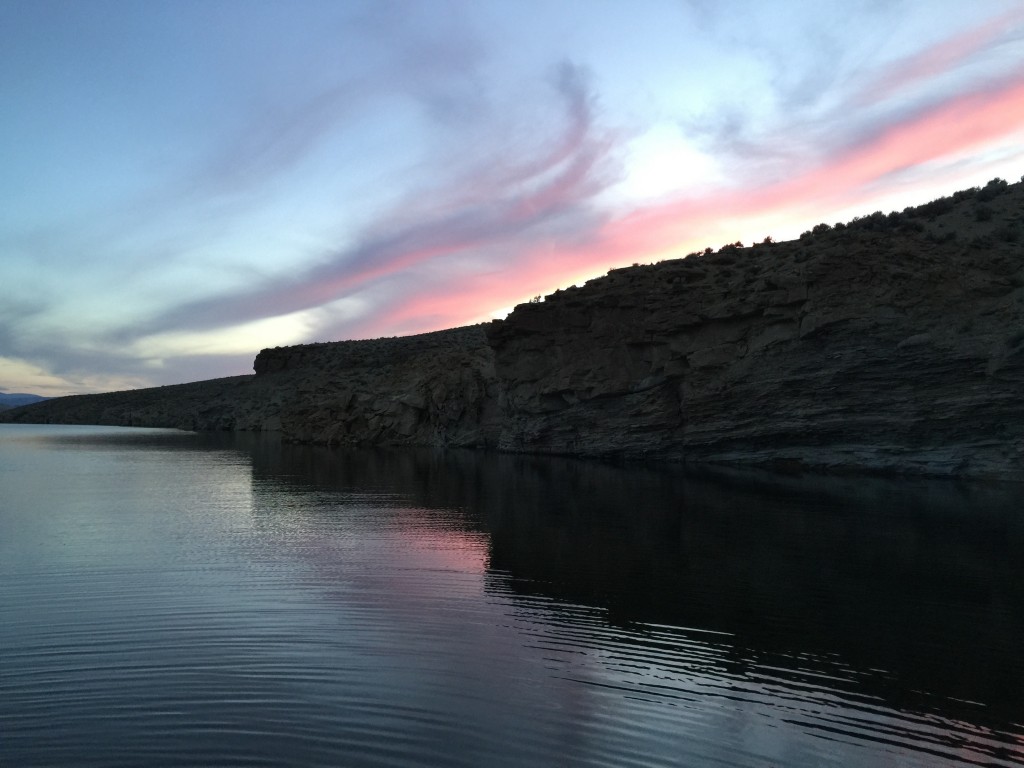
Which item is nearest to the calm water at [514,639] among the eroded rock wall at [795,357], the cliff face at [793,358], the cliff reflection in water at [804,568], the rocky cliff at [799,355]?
the cliff reflection in water at [804,568]

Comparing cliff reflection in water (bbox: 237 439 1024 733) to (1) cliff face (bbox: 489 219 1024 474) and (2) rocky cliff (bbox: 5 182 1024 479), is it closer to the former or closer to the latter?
(1) cliff face (bbox: 489 219 1024 474)

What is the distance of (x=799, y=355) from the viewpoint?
39.0m

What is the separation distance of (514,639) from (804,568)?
25.3 ft

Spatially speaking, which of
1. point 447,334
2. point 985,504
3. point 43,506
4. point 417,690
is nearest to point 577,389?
point 985,504

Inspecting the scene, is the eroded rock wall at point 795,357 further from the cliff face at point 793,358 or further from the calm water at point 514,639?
the calm water at point 514,639

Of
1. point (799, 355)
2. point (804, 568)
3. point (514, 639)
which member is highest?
point (799, 355)

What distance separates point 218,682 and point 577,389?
138 feet

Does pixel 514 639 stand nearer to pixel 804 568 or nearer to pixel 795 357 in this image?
pixel 804 568

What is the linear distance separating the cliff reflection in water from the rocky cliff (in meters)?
5.24

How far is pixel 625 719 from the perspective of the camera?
23.7ft

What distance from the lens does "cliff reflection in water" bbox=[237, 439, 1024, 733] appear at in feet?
29.9

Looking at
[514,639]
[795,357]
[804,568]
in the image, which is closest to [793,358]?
[795,357]

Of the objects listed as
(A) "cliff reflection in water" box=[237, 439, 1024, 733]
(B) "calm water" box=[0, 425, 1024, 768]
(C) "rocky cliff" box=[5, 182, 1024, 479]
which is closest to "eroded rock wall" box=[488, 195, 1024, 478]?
(C) "rocky cliff" box=[5, 182, 1024, 479]

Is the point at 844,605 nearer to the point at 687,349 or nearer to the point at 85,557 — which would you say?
the point at 85,557
